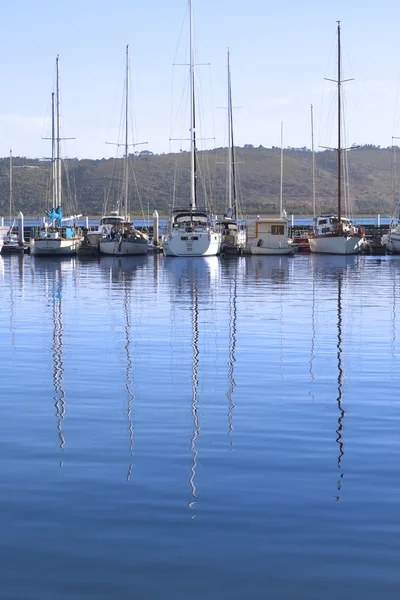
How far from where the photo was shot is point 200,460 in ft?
38.2

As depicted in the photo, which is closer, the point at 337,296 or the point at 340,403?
the point at 340,403

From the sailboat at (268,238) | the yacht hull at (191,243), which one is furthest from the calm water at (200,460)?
the sailboat at (268,238)

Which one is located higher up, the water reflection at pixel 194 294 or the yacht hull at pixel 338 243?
the yacht hull at pixel 338 243

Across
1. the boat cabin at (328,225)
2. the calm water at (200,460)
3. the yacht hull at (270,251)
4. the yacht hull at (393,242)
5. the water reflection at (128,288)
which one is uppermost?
the boat cabin at (328,225)

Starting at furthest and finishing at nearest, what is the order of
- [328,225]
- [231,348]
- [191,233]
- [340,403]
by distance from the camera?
[328,225], [191,233], [231,348], [340,403]

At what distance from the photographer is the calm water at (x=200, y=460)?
27.0 feet

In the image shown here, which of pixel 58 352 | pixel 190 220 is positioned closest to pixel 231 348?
pixel 58 352

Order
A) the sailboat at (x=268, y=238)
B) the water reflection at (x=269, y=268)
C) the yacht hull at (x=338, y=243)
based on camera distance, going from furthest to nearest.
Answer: the sailboat at (x=268, y=238) → the yacht hull at (x=338, y=243) → the water reflection at (x=269, y=268)

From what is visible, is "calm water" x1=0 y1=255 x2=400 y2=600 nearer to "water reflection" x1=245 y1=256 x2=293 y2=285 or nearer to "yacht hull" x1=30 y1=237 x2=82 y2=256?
"water reflection" x1=245 y1=256 x2=293 y2=285

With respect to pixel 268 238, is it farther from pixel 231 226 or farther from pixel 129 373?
pixel 129 373

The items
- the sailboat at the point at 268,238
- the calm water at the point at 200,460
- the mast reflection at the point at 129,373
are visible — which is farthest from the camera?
the sailboat at the point at 268,238

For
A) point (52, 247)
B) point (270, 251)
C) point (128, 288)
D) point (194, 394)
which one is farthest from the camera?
point (270, 251)

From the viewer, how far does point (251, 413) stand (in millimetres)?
14453

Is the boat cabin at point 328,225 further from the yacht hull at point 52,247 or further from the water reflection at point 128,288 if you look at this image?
the yacht hull at point 52,247
